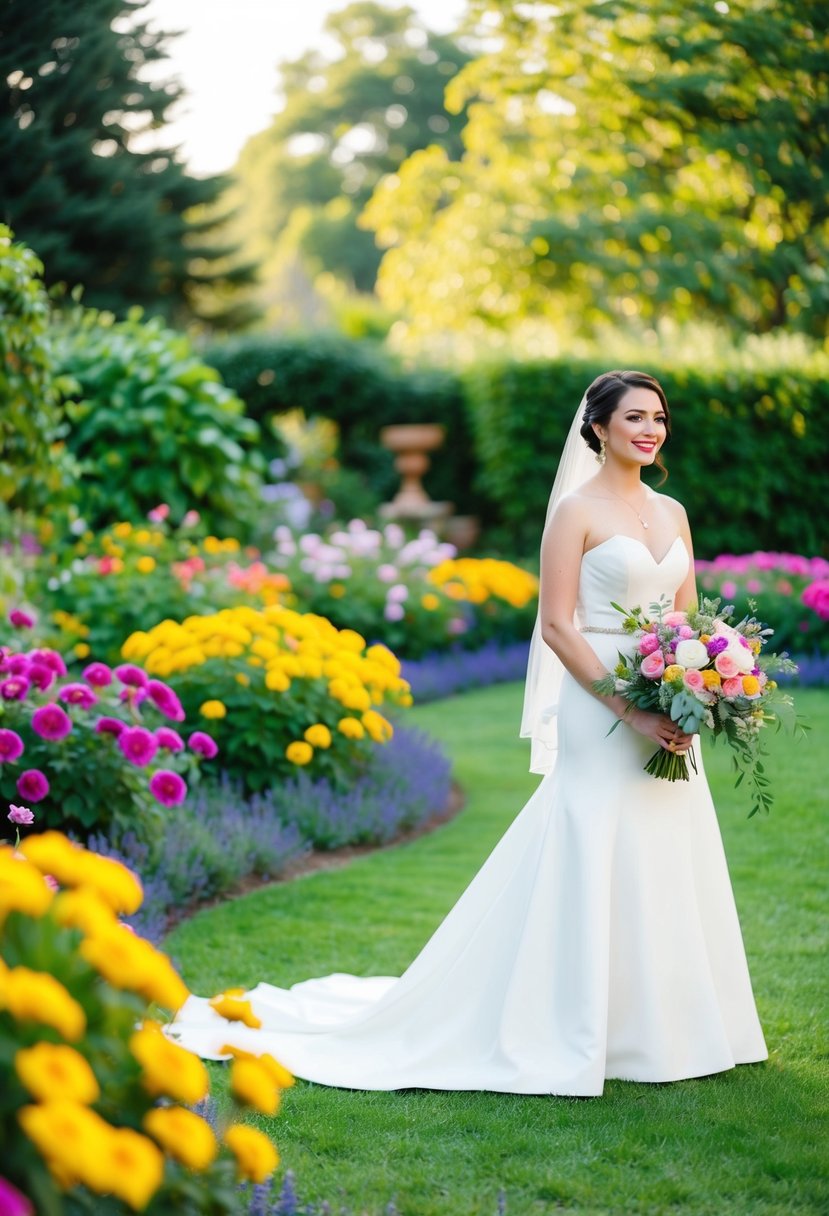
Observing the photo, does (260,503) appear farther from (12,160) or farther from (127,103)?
(127,103)

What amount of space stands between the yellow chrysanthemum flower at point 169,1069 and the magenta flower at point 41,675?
3.20 metres

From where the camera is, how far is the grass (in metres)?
2.95

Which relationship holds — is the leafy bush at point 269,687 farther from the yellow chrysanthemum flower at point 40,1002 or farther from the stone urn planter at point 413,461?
the stone urn planter at point 413,461

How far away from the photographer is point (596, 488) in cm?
380

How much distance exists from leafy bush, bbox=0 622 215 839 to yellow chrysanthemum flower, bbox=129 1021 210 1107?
2.93 m

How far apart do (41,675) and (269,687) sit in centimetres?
149

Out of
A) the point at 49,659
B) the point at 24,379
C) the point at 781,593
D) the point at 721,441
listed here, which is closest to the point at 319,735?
the point at 49,659

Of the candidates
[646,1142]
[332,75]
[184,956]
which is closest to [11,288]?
[184,956]

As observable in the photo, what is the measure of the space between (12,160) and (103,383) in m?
2.42

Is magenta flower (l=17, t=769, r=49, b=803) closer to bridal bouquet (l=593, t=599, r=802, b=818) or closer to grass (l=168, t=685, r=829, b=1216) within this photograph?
grass (l=168, t=685, r=829, b=1216)

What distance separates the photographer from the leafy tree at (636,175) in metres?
16.8

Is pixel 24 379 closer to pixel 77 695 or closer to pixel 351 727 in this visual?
pixel 77 695

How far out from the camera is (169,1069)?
1643 millimetres

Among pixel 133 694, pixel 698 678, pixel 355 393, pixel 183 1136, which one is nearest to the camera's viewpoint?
pixel 183 1136
